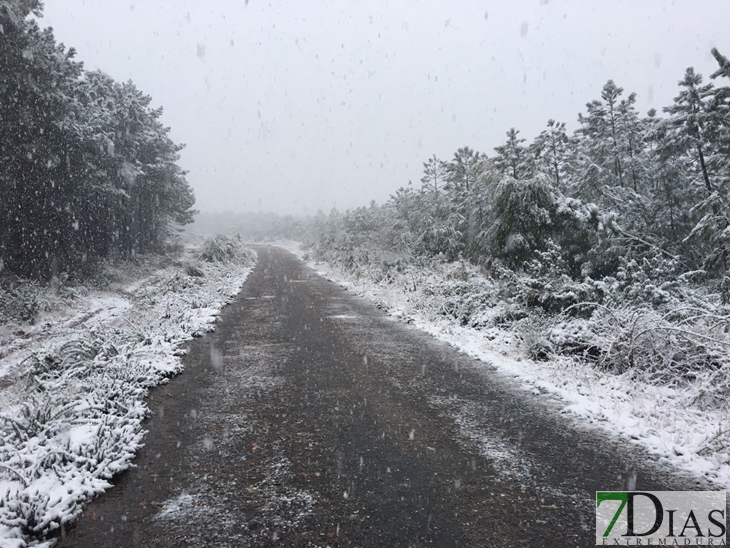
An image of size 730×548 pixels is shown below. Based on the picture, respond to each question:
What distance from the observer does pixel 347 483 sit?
364 cm

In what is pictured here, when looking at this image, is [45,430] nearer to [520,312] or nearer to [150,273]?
[520,312]

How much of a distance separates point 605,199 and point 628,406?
15590 mm

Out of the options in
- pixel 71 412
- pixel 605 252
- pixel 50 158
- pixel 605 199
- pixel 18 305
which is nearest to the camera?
pixel 71 412

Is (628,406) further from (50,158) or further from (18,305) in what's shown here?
(50,158)

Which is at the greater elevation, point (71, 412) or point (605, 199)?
point (605, 199)

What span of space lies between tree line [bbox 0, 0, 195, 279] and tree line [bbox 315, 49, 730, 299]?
1434 cm

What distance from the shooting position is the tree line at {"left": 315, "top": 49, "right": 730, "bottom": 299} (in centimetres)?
1106

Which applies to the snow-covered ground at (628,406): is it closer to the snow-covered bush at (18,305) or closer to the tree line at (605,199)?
the tree line at (605,199)

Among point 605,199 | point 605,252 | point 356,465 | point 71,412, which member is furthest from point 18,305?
point 605,199

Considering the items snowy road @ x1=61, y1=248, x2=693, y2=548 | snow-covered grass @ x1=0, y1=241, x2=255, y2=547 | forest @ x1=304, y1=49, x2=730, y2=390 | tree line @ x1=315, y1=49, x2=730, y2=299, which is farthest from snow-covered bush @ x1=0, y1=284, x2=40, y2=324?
tree line @ x1=315, y1=49, x2=730, y2=299

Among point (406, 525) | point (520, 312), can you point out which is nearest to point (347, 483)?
point (406, 525)

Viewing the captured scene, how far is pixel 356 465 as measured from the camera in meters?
3.96

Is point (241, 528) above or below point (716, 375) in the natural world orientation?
below

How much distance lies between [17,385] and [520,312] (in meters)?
9.74
